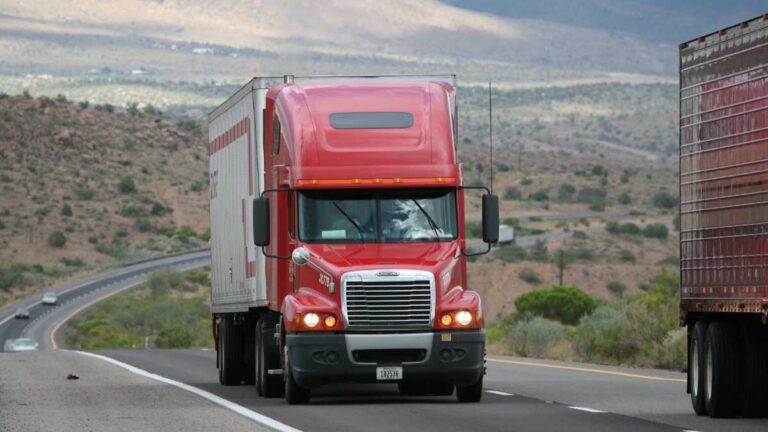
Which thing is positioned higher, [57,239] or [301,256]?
[301,256]

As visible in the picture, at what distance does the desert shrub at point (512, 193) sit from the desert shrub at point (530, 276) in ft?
136

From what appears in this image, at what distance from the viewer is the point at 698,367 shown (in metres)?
20.1

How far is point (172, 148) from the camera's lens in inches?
5438

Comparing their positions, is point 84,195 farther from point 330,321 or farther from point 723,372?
point 723,372

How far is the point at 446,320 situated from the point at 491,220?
139 centimetres

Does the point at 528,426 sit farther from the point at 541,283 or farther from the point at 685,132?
the point at 541,283

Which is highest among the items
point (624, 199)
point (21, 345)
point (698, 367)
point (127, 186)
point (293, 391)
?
point (127, 186)

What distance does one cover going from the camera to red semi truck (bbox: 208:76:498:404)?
2130cm

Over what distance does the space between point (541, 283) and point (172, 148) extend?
168ft

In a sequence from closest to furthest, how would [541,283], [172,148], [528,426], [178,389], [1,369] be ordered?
[528,426], [178,389], [1,369], [541,283], [172,148]

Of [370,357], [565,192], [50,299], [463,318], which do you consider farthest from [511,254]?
[370,357]

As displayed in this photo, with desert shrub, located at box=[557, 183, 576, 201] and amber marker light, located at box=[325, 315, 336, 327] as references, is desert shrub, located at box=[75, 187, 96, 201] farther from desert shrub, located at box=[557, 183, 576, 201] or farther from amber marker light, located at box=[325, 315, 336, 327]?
amber marker light, located at box=[325, 315, 336, 327]

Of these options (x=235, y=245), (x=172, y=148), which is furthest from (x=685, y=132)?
(x=172, y=148)

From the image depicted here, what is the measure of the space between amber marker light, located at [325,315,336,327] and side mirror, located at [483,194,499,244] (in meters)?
2.12
